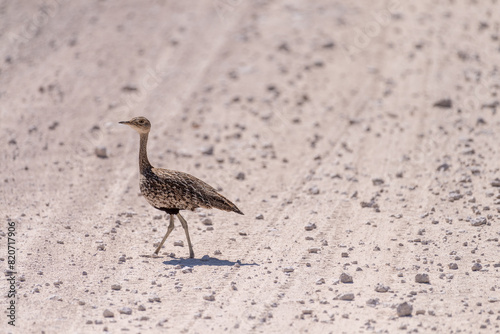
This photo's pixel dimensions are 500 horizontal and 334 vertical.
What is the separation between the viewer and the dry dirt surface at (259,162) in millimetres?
7570

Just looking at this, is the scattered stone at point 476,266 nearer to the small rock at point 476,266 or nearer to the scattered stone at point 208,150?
the small rock at point 476,266

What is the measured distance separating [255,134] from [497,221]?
560cm

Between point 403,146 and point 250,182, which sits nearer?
point 250,182

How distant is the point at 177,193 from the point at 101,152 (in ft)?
15.1

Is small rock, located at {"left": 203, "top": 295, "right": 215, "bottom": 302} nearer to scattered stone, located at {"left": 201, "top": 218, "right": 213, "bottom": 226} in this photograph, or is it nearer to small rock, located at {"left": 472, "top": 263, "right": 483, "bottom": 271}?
scattered stone, located at {"left": 201, "top": 218, "right": 213, "bottom": 226}

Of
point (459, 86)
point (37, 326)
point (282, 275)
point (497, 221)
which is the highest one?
point (459, 86)

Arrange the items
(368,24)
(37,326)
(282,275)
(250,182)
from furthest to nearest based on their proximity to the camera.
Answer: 1. (368,24)
2. (250,182)
3. (282,275)
4. (37,326)

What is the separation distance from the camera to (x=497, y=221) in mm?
9922

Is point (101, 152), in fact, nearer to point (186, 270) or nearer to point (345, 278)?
point (186, 270)

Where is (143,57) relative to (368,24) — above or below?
below

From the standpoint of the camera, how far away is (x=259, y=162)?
1318cm

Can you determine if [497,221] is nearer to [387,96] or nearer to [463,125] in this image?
[463,125]

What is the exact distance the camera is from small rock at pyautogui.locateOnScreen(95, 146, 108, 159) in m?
13.2

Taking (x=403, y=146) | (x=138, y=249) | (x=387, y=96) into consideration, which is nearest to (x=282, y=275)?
(x=138, y=249)
